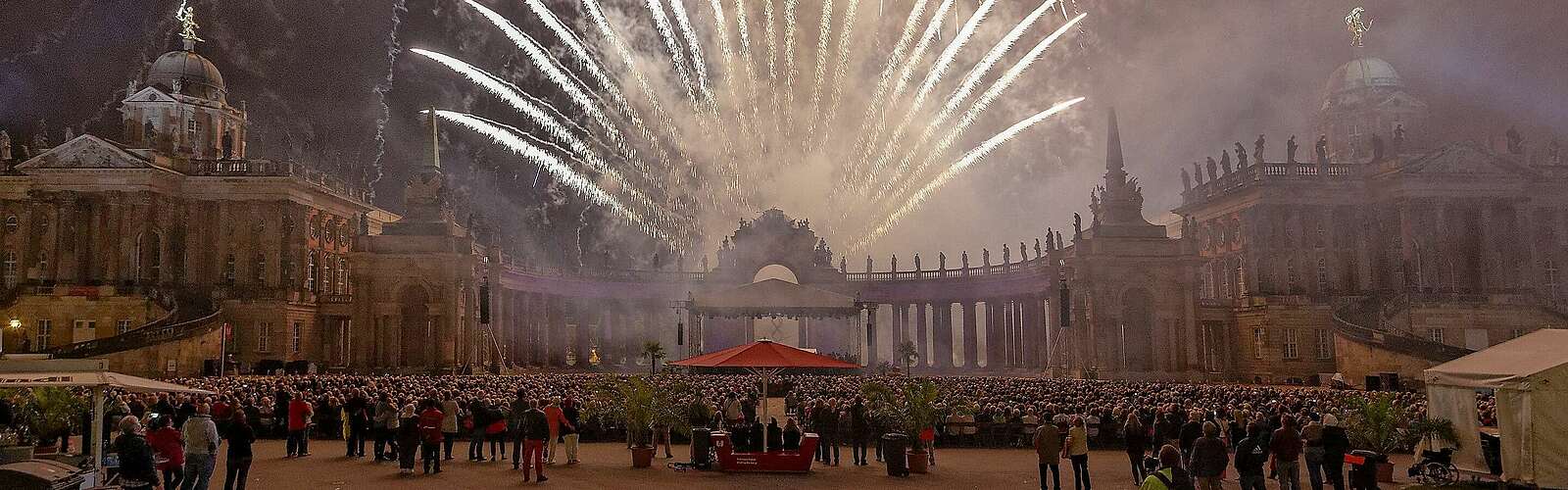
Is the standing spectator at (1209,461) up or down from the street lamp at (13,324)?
down

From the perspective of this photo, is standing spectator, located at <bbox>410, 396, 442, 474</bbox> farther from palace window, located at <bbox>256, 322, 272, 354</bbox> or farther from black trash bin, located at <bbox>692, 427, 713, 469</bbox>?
palace window, located at <bbox>256, 322, 272, 354</bbox>

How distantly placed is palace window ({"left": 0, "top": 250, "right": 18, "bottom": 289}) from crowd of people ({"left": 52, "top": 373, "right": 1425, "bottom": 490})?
28.7 m

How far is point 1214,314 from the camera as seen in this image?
60344 millimetres

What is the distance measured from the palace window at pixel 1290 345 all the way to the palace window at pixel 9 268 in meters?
66.6

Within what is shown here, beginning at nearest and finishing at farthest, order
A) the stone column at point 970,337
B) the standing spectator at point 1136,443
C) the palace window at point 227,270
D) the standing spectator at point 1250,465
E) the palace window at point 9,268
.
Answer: the standing spectator at point 1250,465 < the standing spectator at point 1136,443 < the palace window at point 9,268 < the palace window at point 227,270 < the stone column at point 970,337

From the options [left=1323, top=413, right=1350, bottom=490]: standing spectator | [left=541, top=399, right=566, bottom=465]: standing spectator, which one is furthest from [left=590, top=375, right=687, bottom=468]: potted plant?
[left=1323, top=413, right=1350, bottom=490]: standing spectator

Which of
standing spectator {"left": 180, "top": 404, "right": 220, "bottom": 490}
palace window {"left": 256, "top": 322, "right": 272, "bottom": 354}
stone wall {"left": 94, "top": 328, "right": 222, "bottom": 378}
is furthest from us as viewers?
palace window {"left": 256, "top": 322, "right": 272, "bottom": 354}

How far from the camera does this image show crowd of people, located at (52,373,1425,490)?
15.6m

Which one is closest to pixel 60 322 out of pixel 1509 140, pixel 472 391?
pixel 472 391

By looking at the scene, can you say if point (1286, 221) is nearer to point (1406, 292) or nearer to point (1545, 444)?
point (1406, 292)

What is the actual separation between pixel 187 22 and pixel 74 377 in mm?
53254

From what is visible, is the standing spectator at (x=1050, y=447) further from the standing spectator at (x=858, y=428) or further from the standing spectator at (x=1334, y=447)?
the standing spectator at (x=858, y=428)

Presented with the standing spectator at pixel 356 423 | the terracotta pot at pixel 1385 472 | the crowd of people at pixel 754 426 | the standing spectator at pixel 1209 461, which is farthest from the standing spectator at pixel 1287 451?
the standing spectator at pixel 356 423

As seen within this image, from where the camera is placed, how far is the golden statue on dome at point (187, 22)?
61344 millimetres
